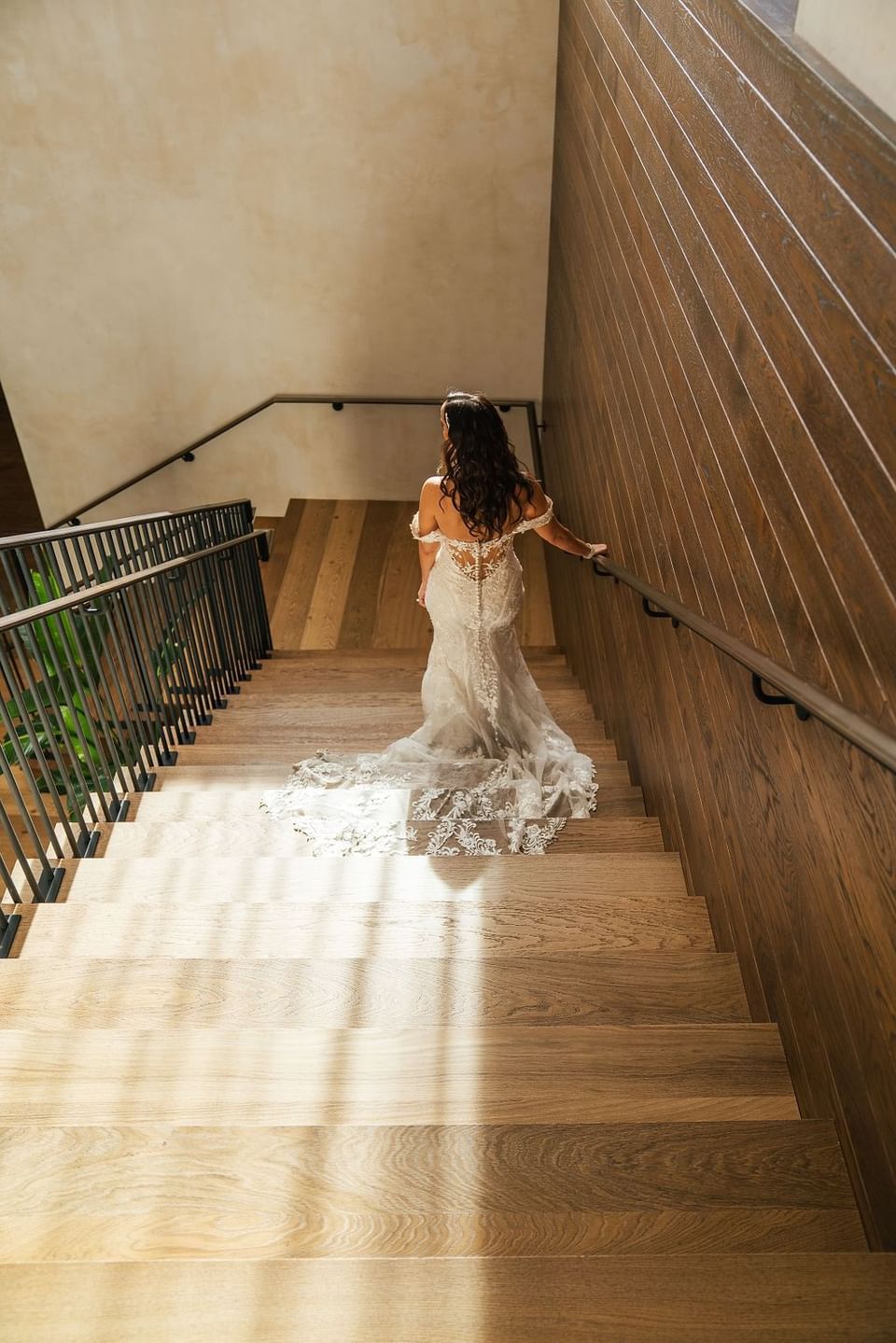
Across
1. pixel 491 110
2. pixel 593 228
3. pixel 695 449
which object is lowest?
pixel 695 449

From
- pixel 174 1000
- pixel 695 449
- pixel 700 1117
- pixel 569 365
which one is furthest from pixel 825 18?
pixel 569 365

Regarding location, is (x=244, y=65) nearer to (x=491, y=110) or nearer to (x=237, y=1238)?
(x=491, y=110)

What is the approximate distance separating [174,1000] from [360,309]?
16.7 feet

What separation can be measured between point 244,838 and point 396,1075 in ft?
4.34

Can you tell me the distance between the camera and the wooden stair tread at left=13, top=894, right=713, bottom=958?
6.98ft

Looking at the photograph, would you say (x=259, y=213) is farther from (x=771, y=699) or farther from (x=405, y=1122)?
(x=405, y=1122)

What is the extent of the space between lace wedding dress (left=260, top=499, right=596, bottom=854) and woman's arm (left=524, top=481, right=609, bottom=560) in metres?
0.03

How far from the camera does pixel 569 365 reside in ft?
15.3

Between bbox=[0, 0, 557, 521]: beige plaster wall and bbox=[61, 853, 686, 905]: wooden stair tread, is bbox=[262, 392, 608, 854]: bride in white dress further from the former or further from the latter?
bbox=[0, 0, 557, 521]: beige plaster wall

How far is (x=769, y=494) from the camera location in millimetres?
1772

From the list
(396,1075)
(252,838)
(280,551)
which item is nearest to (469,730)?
A: (252,838)

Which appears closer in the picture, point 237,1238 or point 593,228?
point 237,1238

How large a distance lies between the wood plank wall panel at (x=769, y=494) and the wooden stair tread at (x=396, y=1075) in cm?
17

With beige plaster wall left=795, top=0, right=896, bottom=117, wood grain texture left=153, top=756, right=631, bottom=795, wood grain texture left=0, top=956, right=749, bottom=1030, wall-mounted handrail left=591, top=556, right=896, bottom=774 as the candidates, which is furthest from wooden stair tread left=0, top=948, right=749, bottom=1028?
beige plaster wall left=795, top=0, right=896, bottom=117
